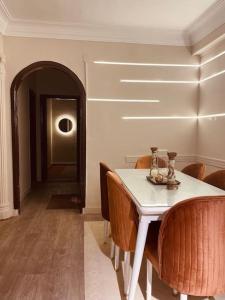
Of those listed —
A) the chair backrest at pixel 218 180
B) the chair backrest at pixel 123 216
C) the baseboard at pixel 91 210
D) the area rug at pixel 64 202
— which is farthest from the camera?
the area rug at pixel 64 202


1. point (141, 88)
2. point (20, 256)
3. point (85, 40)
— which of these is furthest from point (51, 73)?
point (20, 256)

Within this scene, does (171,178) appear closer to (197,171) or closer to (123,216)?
(123,216)

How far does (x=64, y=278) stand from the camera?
7.43 feet

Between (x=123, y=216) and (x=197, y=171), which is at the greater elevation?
(x=197, y=171)

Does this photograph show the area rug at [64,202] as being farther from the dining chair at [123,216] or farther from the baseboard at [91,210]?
the dining chair at [123,216]

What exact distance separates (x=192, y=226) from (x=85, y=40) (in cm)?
316

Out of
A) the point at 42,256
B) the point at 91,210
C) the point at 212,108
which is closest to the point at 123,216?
the point at 42,256

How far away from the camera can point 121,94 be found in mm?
3895

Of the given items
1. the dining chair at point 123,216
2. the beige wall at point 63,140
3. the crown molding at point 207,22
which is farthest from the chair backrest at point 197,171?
the beige wall at point 63,140

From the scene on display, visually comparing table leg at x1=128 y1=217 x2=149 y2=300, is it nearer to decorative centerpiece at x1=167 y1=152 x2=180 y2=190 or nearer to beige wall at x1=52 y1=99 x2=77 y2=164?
decorative centerpiece at x1=167 y1=152 x2=180 y2=190

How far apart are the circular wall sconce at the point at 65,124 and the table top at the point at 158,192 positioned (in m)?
6.26

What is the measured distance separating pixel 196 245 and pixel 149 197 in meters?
0.54

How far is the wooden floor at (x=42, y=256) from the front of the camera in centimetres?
210

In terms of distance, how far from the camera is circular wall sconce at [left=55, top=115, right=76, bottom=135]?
28.3 feet
